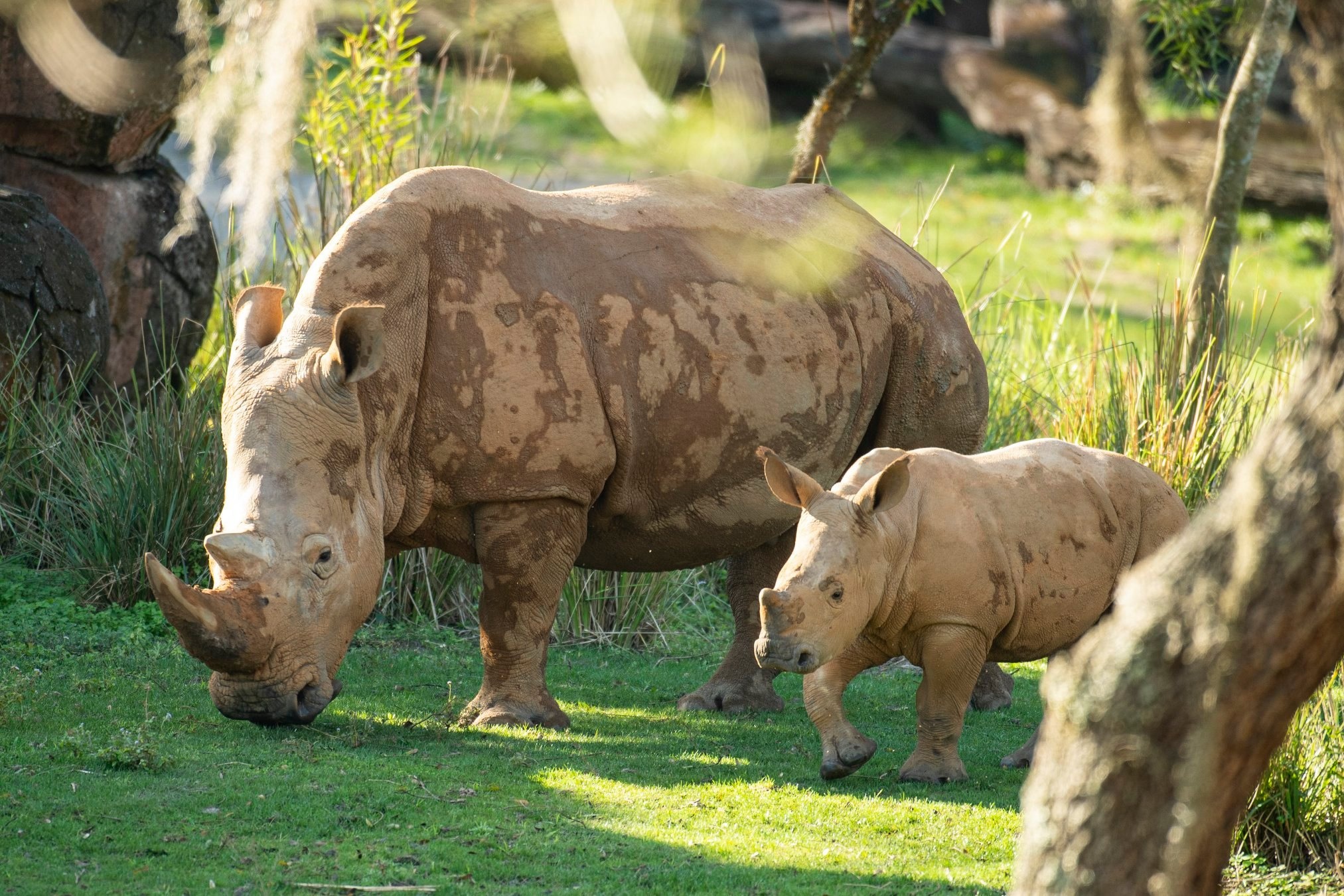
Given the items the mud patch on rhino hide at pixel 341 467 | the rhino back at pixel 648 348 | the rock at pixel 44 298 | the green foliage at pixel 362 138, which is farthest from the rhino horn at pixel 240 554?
the rock at pixel 44 298

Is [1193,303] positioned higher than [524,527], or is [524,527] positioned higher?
[1193,303]

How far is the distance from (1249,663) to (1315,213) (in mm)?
18364

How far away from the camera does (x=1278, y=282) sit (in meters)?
19.2

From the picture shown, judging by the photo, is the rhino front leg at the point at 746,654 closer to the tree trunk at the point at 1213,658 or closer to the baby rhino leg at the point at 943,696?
the baby rhino leg at the point at 943,696

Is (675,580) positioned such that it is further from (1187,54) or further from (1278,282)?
(1278,282)

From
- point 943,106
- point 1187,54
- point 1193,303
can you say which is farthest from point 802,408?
point 943,106

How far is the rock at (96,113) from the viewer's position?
32.2ft

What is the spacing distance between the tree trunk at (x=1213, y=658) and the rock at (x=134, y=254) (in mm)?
7828

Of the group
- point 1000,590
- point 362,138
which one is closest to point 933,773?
point 1000,590

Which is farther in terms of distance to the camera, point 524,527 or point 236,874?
point 524,527

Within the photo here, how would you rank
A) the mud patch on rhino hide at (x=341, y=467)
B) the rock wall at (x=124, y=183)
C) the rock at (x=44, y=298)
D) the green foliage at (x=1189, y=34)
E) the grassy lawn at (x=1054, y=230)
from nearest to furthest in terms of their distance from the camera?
1. the mud patch on rhino hide at (x=341, y=467)
2. the rock at (x=44, y=298)
3. the green foliage at (x=1189, y=34)
4. the rock wall at (x=124, y=183)
5. the grassy lawn at (x=1054, y=230)

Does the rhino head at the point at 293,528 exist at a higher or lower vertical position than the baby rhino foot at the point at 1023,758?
higher

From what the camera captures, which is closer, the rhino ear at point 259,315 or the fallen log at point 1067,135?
the rhino ear at point 259,315

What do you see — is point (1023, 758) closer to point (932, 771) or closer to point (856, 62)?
point (932, 771)
